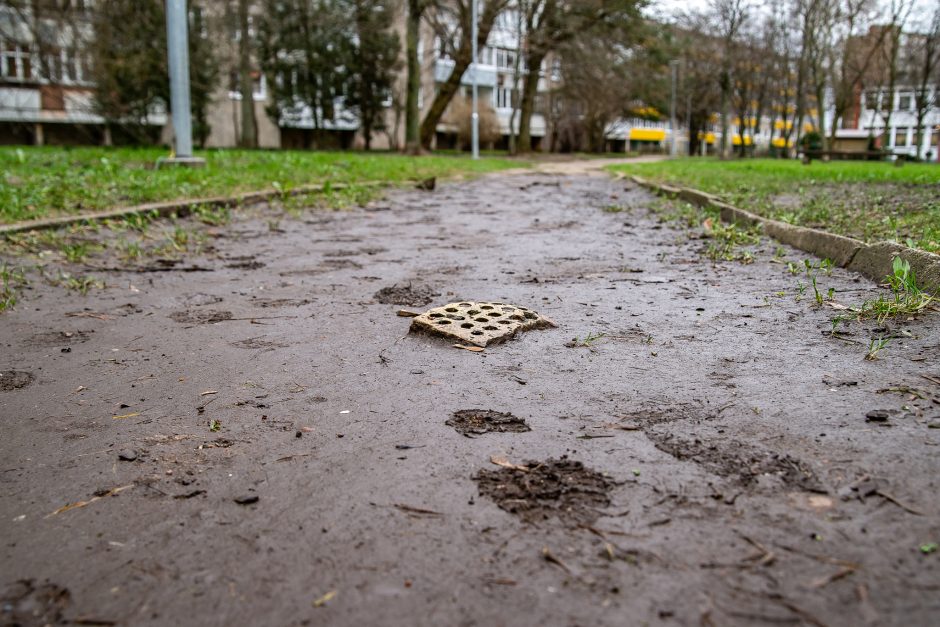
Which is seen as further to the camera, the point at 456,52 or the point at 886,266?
the point at 456,52

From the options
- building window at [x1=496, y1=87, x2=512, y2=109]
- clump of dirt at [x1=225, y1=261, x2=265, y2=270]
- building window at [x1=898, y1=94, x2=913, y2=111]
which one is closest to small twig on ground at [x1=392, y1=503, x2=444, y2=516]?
clump of dirt at [x1=225, y1=261, x2=265, y2=270]

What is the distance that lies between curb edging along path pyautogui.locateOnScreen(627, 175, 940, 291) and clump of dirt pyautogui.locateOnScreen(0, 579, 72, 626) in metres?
3.70

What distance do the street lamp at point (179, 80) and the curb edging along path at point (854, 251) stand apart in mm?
8753

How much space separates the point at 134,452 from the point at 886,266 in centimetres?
395

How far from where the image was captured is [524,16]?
97.9 ft

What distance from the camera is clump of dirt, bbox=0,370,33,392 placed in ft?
9.49

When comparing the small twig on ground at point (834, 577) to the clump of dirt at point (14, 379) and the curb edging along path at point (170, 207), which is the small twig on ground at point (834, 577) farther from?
the curb edging along path at point (170, 207)

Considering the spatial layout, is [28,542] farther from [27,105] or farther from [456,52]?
[27,105]

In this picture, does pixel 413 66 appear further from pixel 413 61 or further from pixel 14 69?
pixel 14 69

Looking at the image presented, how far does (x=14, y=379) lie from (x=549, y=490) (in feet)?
7.49

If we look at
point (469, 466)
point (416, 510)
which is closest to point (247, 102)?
point (469, 466)

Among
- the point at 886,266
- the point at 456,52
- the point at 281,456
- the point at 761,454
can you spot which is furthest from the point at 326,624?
the point at 456,52

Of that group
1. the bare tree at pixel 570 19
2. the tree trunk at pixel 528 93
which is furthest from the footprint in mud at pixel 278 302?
the tree trunk at pixel 528 93

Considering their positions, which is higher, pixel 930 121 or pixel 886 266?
pixel 930 121
